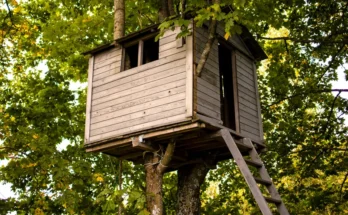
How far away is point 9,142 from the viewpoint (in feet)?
33.0

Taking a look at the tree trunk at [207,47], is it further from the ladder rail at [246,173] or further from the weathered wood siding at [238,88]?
the ladder rail at [246,173]

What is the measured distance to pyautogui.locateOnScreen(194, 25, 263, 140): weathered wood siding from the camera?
288 inches

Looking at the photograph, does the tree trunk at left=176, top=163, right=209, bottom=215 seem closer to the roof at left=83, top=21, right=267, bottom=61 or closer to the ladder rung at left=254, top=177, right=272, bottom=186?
the ladder rung at left=254, top=177, right=272, bottom=186

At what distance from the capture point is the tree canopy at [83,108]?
10.3 meters

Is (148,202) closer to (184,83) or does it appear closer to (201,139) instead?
(201,139)

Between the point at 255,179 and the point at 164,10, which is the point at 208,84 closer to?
the point at 255,179

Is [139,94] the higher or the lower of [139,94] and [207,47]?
the lower

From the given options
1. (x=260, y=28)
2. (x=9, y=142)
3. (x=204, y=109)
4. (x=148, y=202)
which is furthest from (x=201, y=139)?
(x=260, y=28)

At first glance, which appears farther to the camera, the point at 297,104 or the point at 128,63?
the point at 297,104

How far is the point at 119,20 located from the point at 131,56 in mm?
1067

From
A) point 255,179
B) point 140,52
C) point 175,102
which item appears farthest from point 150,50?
point 255,179

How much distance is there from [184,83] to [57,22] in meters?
5.67

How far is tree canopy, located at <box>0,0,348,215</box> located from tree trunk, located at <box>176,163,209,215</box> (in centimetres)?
259

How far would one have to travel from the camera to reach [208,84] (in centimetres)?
750
